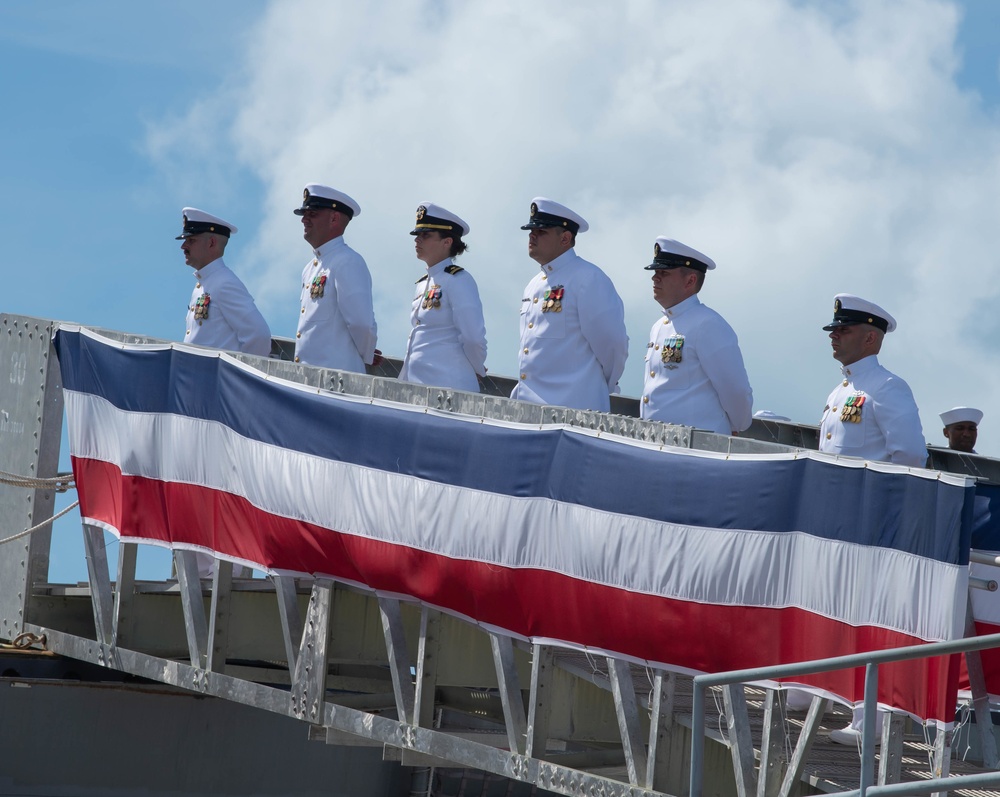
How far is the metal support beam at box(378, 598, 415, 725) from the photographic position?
25.7 ft

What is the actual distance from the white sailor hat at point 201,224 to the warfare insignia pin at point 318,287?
1.39 meters

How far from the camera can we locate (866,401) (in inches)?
312

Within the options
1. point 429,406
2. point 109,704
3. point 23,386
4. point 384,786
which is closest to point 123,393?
point 23,386

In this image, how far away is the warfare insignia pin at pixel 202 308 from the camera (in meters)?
11.2

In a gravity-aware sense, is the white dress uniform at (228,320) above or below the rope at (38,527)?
above

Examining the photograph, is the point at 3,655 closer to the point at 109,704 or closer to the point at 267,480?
the point at 109,704

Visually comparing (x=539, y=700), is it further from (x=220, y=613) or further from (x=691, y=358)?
(x=220, y=613)

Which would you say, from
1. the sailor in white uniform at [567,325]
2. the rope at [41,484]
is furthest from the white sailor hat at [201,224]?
the sailor in white uniform at [567,325]

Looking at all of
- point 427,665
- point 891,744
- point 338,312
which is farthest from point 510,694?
point 338,312

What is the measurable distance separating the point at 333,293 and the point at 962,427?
4784 mm

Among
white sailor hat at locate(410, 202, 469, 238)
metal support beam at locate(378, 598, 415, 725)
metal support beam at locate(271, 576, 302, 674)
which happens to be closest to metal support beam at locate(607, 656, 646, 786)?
metal support beam at locate(378, 598, 415, 725)

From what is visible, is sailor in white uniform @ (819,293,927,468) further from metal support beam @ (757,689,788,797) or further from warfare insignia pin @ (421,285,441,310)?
warfare insignia pin @ (421,285,441,310)

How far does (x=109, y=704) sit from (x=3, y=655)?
2.36 feet

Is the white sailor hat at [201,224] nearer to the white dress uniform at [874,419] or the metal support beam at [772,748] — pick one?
the white dress uniform at [874,419]
